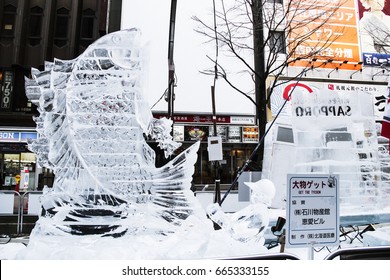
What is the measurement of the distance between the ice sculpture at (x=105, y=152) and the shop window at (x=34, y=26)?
48.9ft

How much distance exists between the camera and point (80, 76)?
5.50 meters

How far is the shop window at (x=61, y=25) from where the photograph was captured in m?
18.6

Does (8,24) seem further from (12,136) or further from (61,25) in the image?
(12,136)

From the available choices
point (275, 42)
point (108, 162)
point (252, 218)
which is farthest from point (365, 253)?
point (275, 42)

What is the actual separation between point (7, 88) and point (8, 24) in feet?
11.6

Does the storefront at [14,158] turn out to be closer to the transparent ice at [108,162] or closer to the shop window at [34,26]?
the shop window at [34,26]

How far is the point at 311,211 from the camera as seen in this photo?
3.70 meters

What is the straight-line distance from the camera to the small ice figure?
5172 millimetres

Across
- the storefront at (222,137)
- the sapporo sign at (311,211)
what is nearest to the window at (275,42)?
the storefront at (222,137)

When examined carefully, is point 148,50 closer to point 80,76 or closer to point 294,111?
point 80,76

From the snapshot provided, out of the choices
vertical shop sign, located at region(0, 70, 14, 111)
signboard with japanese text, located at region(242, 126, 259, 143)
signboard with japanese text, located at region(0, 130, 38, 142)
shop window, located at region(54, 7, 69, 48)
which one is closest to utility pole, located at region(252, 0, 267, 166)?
signboard with japanese text, located at region(242, 126, 259, 143)

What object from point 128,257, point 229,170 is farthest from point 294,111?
point 229,170

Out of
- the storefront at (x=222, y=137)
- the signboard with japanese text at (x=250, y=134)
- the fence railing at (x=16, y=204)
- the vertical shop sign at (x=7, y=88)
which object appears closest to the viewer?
the fence railing at (x=16, y=204)

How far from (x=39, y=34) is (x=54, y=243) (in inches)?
654
